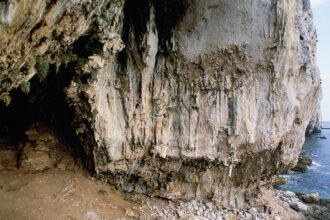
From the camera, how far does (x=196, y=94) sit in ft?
31.4

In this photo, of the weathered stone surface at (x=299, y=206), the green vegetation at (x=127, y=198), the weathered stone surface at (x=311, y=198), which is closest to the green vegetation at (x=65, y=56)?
the green vegetation at (x=127, y=198)

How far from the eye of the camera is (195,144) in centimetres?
995

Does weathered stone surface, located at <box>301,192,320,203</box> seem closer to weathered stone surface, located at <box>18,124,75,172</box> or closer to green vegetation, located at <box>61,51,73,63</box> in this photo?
weathered stone surface, located at <box>18,124,75,172</box>

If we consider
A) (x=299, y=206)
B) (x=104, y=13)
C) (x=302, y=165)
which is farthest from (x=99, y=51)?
(x=302, y=165)

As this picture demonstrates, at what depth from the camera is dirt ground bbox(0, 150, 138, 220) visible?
7.29m

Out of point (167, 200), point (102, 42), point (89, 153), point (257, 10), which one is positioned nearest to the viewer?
point (102, 42)

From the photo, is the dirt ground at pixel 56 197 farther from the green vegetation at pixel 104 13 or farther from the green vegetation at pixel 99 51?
the green vegetation at pixel 104 13

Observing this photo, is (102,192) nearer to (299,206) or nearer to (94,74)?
(94,74)

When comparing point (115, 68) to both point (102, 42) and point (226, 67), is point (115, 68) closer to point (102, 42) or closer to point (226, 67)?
point (102, 42)

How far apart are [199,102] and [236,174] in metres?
4.67

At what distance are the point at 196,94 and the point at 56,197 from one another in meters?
7.35

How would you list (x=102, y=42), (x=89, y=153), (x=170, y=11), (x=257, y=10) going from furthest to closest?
(x=89, y=153), (x=170, y=11), (x=257, y=10), (x=102, y=42)

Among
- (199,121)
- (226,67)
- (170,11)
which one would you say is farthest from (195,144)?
(170,11)

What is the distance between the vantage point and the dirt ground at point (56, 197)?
729cm
